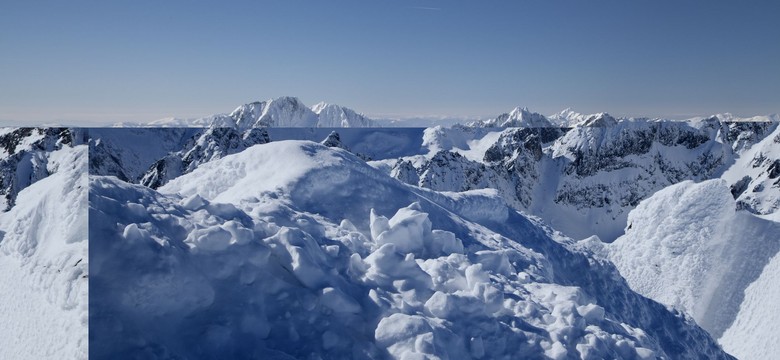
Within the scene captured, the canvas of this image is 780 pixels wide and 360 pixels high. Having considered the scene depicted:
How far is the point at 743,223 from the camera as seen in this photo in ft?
18.6

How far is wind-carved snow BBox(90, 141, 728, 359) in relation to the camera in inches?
107

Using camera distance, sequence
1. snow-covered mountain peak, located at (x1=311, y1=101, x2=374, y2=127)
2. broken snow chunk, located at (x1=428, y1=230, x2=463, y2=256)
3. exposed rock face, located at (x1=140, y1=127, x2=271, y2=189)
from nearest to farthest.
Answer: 1. broken snow chunk, located at (x1=428, y1=230, x2=463, y2=256)
2. exposed rock face, located at (x1=140, y1=127, x2=271, y2=189)
3. snow-covered mountain peak, located at (x1=311, y1=101, x2=374, y2=127)

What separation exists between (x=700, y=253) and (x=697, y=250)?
0.15 feet

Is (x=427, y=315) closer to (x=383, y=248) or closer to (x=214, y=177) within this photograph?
(x=383, y=248)

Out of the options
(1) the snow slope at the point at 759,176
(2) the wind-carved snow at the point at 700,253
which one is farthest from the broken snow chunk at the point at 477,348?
(1) the snow slope at the point at 759,176

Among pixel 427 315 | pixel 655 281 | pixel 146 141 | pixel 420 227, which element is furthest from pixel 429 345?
pixel 655 281

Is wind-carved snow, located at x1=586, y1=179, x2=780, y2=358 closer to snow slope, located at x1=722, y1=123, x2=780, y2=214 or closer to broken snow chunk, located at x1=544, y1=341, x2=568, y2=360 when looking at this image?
snow slope, located at x1=722, y1=123, x2=780, y2=214

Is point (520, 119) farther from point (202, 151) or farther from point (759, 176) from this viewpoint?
point (202, 151)

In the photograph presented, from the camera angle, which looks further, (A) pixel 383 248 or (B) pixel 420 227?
(B) pixel 420 227

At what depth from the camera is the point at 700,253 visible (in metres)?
5.94

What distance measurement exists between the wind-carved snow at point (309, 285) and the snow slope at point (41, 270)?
12cm

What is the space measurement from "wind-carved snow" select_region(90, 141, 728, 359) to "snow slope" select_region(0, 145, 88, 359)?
0.40 ft

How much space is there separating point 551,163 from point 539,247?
1.32 meters

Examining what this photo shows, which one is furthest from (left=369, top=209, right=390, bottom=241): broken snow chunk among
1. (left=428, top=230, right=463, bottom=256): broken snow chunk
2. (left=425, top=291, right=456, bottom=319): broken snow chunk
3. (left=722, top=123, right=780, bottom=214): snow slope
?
(left=722, top=123, right=780, bottom=214): snow slope
